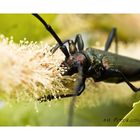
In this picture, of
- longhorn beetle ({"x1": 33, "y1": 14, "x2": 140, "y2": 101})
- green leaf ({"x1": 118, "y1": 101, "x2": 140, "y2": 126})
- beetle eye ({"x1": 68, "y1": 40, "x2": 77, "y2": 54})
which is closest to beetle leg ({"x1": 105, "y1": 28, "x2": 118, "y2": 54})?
longhorn beetle ({"x1": 33, "y1": 14, "x2": 140, "y2": 101})

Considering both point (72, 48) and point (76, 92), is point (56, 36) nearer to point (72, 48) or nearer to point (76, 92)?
point (72, 48)

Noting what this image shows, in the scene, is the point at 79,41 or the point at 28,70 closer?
the point at 28,70

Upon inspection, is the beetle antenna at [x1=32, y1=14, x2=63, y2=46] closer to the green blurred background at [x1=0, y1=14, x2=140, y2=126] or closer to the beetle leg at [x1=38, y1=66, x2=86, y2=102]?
the green blurred background at [x1=0, y1=14, x2=140, y2=126]

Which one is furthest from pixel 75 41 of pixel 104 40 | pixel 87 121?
pixel 87 121

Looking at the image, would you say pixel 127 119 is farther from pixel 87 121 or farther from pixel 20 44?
pixel 20 44

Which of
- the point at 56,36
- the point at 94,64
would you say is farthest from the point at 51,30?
the point at 94,64

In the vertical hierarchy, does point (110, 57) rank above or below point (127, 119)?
above
